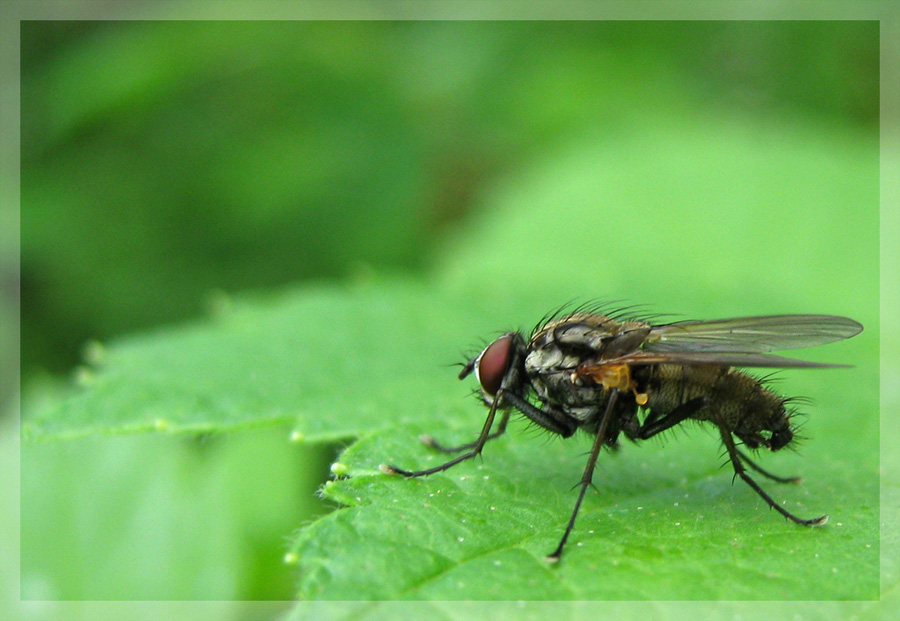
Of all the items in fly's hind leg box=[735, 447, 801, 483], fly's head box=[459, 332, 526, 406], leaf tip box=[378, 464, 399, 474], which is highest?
fly's head box=[459, 332, 526, 406]

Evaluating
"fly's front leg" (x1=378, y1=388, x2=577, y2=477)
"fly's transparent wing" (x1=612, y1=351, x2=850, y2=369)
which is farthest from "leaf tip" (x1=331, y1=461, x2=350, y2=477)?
"fly's transparent wing" (x1=612, y1=351, x2=850, y2=369)

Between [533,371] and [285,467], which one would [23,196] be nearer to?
[285,467]

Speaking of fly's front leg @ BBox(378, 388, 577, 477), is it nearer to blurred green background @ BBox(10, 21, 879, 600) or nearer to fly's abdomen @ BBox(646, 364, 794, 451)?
fly's abdomen @ BBox(646, 364, 794, 451)

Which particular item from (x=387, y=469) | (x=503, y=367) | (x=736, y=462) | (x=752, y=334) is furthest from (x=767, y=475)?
(x=387, y=469)

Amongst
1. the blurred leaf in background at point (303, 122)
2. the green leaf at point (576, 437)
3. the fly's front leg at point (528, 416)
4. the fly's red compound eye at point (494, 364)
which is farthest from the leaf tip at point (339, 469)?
the blurred leaf in background at point (303, 122)

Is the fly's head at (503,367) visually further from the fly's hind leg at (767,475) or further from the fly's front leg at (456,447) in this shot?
the fly's hind leg at (767,475)

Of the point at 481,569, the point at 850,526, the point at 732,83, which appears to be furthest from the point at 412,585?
the point at 732,83

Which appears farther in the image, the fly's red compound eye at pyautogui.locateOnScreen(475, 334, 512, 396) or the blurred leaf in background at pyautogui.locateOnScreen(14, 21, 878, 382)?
the blurred leaf in background at pyautogui.locateOnScreen(14, 21, 878, 382)
